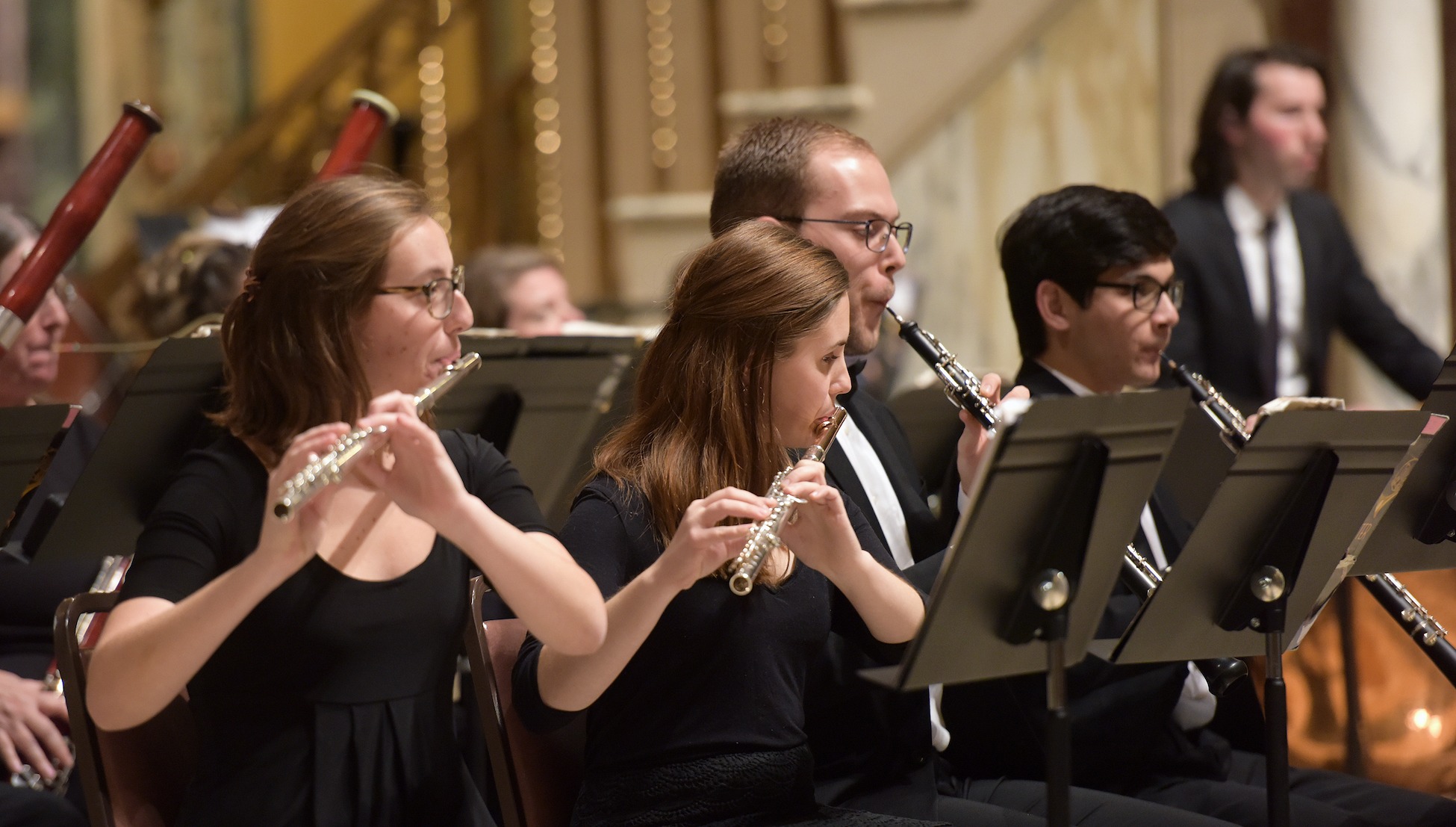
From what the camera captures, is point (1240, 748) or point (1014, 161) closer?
point (1240, 748)

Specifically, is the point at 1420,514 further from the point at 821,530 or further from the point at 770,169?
the point at 770,169

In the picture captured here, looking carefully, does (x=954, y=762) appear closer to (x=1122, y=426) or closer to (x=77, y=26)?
(x=1122, y=426)

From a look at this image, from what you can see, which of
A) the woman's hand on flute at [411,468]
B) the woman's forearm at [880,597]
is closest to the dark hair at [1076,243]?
the woman's forearm at [880,597]

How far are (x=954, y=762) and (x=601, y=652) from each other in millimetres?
850

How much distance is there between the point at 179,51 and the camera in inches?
303

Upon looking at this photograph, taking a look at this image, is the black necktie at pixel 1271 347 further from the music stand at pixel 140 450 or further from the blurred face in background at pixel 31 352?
the blurred face in background at pixel 31 352

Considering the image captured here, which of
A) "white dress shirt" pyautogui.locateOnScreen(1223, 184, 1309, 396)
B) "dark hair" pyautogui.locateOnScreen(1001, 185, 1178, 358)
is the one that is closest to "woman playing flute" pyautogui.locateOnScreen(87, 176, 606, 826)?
"dark hair" pyautogui.locateOnScreen(1001, 185, 1178, 358)

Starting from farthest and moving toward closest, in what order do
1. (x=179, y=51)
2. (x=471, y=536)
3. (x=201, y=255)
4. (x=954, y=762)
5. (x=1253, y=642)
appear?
(x=179, y=51), (x=201, y=255), (x=954, y=762), (x=1253, y=642), (x=471, y=536)

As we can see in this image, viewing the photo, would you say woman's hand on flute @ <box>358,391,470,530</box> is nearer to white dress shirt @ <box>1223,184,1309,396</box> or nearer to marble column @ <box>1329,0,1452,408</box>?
white dress shirt @ <box>1223,184,1309,396</box>

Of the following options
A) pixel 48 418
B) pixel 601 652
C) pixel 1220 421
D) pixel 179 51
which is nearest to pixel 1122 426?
pixel 601 652

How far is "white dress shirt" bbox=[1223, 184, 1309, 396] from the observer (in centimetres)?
387

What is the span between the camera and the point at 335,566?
6.11ft

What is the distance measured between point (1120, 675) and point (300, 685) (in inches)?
48.8

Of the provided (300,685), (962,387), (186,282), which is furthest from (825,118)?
(300,685)
